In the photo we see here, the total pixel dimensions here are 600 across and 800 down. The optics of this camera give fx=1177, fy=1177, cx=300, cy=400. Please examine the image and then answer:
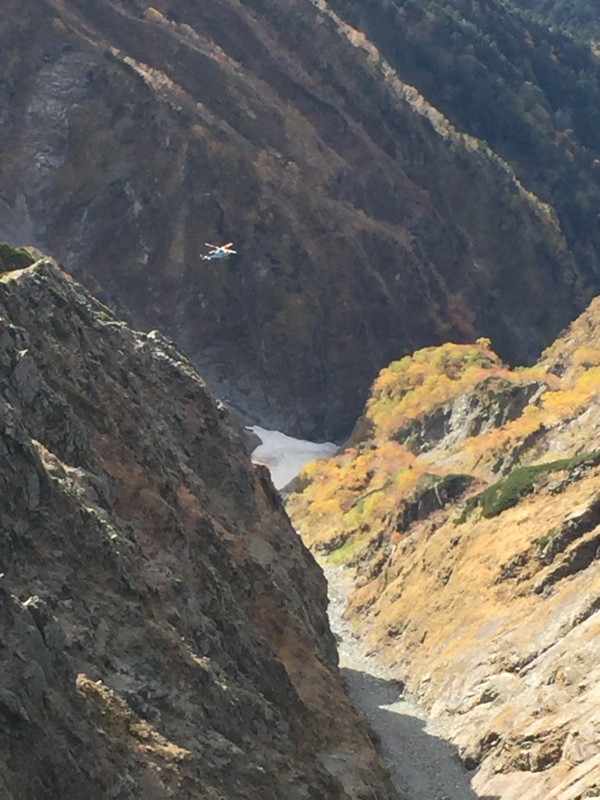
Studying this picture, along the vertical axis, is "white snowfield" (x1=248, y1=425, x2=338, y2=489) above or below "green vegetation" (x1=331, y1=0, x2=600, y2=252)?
below

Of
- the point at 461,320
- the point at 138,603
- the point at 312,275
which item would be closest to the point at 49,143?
the point at 312,275

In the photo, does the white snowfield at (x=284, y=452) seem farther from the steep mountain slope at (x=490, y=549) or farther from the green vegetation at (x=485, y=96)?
the green vegetation at (x=485, y=96)

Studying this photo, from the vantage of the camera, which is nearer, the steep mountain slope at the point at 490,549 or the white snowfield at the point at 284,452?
the steep mountain slope at the point at 490,549

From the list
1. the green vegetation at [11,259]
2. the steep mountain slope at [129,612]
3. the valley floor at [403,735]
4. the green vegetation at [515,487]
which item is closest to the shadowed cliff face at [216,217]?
the green vegetation at [515,487]

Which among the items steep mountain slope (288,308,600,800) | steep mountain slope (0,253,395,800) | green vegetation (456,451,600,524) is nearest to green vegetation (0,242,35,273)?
steep mountain slope (0,253,395,800)

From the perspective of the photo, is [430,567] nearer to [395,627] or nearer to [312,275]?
[395,627]

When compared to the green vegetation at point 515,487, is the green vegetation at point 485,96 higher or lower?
higher

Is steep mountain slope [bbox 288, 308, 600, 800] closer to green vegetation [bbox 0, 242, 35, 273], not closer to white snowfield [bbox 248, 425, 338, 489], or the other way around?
white snowfield [bbox 248, 425, 338, 489]
